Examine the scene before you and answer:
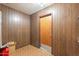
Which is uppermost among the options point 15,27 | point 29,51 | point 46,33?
point 15,27

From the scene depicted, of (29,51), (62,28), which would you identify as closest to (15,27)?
(29,51)

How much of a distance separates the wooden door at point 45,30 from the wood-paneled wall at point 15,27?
0.90 feet

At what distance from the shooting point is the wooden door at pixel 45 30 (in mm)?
1861

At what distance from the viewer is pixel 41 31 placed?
75.4 inches

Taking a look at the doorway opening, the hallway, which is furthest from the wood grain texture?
the hallway

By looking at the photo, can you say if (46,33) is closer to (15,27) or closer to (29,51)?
(29,51)

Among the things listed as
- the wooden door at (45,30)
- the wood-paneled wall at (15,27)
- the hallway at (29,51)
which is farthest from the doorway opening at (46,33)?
the wood-paneled wall at (15,27)

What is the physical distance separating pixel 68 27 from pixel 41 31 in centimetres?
51

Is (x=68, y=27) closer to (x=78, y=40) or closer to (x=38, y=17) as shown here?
(x=78, y=40)

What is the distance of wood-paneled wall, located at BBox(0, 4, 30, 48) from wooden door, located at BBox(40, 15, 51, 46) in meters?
0.27

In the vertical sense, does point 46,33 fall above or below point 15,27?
below

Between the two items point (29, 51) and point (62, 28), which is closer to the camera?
point (62, 28)

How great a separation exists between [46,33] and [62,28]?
34cm

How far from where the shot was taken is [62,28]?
68.9 inches
